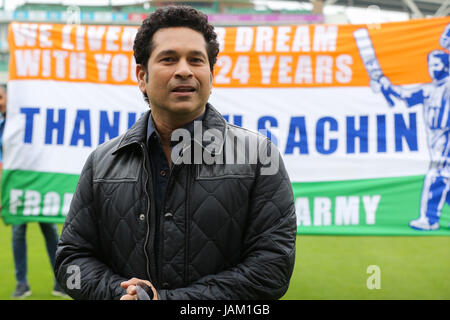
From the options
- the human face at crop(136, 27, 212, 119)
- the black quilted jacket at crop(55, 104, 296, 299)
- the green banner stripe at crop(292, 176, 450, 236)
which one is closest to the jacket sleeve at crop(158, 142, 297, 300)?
the black quilted jacket at crop(55, 104, 296, 299)

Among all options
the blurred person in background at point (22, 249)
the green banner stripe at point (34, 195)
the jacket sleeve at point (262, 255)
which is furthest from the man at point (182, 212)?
the blurred person in background at point (22, 249)

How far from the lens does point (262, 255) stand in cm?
136

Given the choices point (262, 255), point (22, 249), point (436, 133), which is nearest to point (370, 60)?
point (436, 133)

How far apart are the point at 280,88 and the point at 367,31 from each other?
2.72ft

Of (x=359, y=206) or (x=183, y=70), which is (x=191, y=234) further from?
(x=359, y=206)

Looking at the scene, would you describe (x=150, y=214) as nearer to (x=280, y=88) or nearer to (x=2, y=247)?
(x=280, y=88)

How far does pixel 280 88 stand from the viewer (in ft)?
12.8

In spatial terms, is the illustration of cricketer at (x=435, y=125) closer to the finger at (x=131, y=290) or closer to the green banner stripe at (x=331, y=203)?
the green banner stripe at (x=331, y=203)

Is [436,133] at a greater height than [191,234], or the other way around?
[436,133]

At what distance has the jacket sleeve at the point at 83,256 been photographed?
54.3 inches

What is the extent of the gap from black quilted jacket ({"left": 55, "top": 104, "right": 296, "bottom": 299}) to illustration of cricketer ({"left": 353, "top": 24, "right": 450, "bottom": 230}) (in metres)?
2.57

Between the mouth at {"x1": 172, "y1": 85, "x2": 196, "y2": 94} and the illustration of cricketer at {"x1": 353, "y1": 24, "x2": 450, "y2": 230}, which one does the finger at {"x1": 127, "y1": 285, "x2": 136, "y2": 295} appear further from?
the illustration of cricketer at {"x1": 353, "y1": 24, "x2": 450, "y2": 230}

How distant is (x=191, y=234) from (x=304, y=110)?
2670mm

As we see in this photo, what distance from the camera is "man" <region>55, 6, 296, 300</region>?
1.36m
